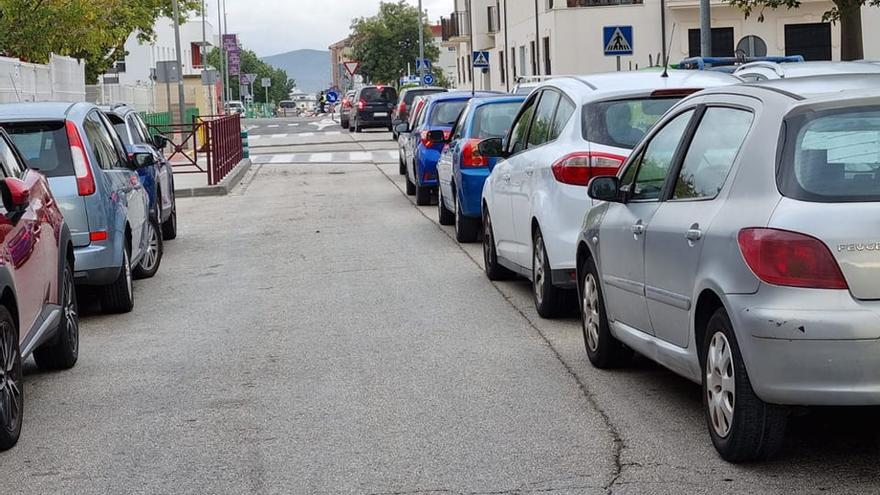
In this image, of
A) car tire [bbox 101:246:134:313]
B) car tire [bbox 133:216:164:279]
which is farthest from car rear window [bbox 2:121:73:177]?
car tire [bbox 133:216:164:279]

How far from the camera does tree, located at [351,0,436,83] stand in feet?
320

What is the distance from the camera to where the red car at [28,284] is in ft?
22.9

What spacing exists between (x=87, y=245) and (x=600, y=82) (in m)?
3.88

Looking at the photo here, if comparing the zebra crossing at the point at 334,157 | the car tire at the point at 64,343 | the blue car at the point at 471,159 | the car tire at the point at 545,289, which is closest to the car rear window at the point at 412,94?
the zebra crossing at the point at 334,157

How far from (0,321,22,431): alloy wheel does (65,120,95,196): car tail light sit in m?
3.88

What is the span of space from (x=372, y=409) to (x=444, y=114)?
1409cm

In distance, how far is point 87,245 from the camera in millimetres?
10891

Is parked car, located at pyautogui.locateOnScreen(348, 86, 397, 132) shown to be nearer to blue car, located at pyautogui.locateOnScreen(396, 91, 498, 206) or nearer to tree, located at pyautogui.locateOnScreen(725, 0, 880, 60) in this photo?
tree, located at pyautogui.locateOnScreen(725, 0, 880, 60)

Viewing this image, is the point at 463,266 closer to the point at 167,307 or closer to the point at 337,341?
the point at 167,307

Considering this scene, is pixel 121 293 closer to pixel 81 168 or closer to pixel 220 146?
pixel 81 168

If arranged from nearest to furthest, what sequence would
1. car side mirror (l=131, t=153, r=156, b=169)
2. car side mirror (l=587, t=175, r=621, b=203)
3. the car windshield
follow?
car side mirror (l=587, t=175, r=621, b=203), car side mirror (l=131, t=153, r=156, b=169), the car windshield

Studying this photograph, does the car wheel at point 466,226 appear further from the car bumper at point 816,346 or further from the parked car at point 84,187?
the car bumper at point 816,346

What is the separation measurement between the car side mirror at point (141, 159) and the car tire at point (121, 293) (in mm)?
1691

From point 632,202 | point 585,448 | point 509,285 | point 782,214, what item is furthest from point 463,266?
point 782,214
